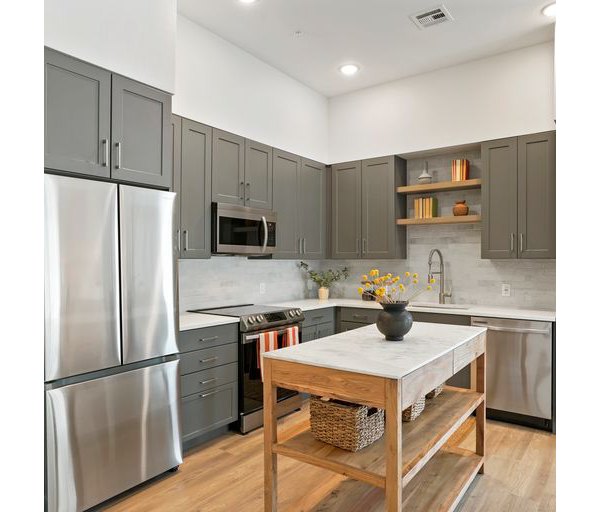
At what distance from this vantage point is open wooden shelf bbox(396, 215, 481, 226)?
4102mm

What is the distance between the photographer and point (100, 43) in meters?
2.37

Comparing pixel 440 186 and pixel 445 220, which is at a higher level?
pixel 440 186

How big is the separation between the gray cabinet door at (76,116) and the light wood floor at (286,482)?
1804 millimetres

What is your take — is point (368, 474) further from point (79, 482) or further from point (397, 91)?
point (397, 91)

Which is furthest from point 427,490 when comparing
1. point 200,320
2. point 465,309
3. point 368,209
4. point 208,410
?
point 368,209

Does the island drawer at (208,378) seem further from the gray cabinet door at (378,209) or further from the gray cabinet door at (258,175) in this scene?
the gray cabinet door at (378,209)

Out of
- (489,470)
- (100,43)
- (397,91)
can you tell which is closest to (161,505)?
(489,470)

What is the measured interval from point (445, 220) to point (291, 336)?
6.12 feet

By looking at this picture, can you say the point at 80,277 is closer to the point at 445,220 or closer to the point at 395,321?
the point at 395,321

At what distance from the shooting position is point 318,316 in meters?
4.27

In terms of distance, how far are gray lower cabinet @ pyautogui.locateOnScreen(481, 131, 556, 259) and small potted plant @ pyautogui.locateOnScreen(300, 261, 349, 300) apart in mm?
1684

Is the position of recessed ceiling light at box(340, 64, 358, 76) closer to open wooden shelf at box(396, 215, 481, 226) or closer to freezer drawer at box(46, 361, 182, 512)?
open wooden shelf at box(396, 215, 481, 226)

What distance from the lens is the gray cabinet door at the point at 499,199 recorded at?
3818 millimetres

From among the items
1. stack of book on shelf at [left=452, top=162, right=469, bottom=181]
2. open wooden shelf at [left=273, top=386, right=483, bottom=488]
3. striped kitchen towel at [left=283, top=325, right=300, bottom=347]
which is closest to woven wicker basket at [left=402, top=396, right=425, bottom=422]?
open wooden shelf at [left=273, top=386, right=483, bottom=488]
